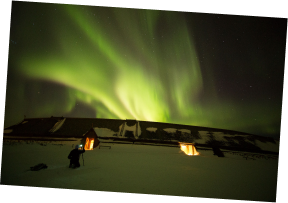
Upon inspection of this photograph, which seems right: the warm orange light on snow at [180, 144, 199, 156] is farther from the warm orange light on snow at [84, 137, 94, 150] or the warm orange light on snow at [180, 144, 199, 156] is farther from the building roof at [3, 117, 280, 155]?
the warm orange light on snow at [84, 137, 94, 150]

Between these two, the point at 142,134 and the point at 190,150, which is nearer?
the point at 190,150

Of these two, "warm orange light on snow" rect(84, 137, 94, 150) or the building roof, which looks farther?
the building roof

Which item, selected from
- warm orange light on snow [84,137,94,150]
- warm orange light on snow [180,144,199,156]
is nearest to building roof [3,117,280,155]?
warm orange light on snow [180,144,199,156]

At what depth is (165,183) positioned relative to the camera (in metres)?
5.73

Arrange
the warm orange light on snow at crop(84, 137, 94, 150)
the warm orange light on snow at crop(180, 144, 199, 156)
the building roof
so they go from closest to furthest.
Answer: the warm orange light on snow at crop(84, 137, 94, 150)
the warm orange light on snow at crop(180, 144, 199, 156)
the building roof

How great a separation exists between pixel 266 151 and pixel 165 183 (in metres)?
27.7

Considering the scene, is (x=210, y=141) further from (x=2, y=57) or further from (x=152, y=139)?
(x=2, y=57)

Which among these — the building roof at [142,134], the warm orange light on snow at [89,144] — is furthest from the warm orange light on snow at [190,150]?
the warm orange light on snow at [89,144]

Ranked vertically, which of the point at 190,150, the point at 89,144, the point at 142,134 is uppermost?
Answer: the point at 142,134

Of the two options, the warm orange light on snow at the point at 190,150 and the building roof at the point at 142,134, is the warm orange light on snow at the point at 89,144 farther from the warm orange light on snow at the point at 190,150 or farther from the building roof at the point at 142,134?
the warm orange light on snow at the point at 190,150

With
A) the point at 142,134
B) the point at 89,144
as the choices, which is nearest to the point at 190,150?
the point at 89,144

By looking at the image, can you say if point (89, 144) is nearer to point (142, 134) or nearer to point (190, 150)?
point (190, 150)

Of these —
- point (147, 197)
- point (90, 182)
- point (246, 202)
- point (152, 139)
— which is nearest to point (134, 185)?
Answer: point (147, 197)

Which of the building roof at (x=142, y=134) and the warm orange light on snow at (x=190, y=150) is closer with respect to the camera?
the warm orange light on snow at (x=190, y=150)
